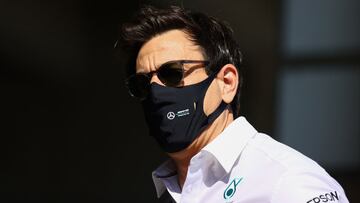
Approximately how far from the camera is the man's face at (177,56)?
2287mm

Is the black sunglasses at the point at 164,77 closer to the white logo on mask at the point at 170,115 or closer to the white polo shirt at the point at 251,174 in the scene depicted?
the white logo on mask at the point at 170,115

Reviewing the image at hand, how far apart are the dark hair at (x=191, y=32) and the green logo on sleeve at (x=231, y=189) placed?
405 millimetres

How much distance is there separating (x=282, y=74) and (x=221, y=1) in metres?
0.72

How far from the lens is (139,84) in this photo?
2.36 m

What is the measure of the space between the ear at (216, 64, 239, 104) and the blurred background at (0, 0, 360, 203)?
2.67 metres

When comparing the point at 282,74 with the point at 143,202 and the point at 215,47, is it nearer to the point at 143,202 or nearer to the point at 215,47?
the point at 143,202

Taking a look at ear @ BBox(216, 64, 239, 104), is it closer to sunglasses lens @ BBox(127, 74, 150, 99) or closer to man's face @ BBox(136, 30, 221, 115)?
man's face @ BBox(136, 30, 221, 115)

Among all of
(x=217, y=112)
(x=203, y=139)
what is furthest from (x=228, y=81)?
(x=203, y=139)

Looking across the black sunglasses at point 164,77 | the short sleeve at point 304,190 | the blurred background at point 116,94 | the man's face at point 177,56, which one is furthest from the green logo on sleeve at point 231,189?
the blurred background at point 116,94

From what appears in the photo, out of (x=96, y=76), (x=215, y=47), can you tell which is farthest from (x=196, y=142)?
(x=96, y=76)

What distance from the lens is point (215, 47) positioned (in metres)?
2.37

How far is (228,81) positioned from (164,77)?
0.73ft

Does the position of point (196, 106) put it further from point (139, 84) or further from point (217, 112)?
point (139, 84)

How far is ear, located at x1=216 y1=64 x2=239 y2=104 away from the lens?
2.30m
